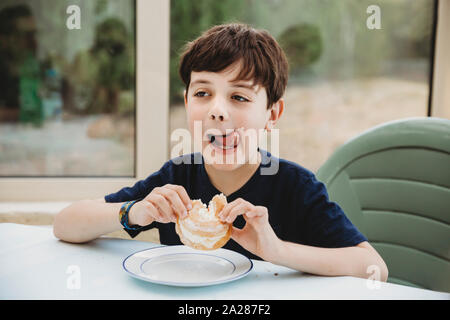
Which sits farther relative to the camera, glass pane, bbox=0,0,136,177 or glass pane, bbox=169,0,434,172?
glass pane, bbox=169,0,434,172

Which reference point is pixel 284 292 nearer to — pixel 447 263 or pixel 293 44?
pixel 447 263

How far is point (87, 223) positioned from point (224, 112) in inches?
16.1

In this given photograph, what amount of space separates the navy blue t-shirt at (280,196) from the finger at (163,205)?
211 millimetres

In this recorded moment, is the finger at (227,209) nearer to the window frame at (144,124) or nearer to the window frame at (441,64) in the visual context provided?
the window frame at (144,124)

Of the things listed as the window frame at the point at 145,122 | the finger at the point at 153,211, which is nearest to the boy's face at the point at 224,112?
the finger at the point at 153,211

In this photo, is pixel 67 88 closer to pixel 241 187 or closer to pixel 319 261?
pixel 241 187

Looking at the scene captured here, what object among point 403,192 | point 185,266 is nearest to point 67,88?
point 185,266

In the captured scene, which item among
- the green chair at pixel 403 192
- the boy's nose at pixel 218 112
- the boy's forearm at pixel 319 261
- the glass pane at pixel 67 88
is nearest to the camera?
the boy's forearm at pixel 319 261

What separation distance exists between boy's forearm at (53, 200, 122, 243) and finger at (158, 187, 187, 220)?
0.19 m

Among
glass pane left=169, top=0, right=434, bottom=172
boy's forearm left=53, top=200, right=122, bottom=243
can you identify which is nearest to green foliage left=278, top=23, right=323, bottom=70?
glass pane left=169, top=0, right=434, bottom=172

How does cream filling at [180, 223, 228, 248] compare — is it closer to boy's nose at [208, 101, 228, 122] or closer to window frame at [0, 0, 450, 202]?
boy's nose at [208, 101, 228, 122]

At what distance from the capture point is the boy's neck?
3.67 ft

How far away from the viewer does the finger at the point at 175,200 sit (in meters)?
0.83
